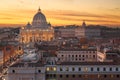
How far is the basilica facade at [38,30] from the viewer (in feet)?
354

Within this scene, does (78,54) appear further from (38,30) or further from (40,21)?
(40,21)

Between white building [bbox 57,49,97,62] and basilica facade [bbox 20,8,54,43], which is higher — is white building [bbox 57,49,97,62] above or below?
above

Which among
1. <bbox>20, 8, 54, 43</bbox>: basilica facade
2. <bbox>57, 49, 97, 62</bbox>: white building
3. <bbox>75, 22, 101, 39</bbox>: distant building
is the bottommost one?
<bbox>75, 22, 101, 39</bbox>: distant building

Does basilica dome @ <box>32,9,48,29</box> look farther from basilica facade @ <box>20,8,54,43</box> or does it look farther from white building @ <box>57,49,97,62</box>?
white building @ <box>57,49,97,62</box>

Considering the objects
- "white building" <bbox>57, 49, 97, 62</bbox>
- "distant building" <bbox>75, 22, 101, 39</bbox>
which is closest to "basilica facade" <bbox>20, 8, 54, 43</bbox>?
"distant building" <bbox>75, 22, 101, 39</bbox>

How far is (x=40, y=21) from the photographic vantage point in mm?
110500

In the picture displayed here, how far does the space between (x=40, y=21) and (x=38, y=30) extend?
3.12 meters

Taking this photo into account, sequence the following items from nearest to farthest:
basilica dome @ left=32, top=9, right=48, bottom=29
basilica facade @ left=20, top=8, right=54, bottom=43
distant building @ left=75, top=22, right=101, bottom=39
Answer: basilica facade @ left=20, top=8, right=54, bottom=43 → basilica dome @ left=32, top=9, right=48, bottom=29 → distant building @ left=75, top=22, right=101, bottom=39

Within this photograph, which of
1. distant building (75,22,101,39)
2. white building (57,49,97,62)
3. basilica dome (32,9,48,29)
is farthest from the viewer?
distant building (75,22,101,39)

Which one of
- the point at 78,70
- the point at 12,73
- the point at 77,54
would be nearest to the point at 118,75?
the point at 78,70

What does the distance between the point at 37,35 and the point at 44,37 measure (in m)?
2.30

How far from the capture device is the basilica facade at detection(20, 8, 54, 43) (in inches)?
4244

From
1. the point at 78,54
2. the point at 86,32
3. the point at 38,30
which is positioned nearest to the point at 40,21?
the point at 38,30

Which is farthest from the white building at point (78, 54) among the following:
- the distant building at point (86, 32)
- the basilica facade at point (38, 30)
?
the distant building at point (86, 32)
